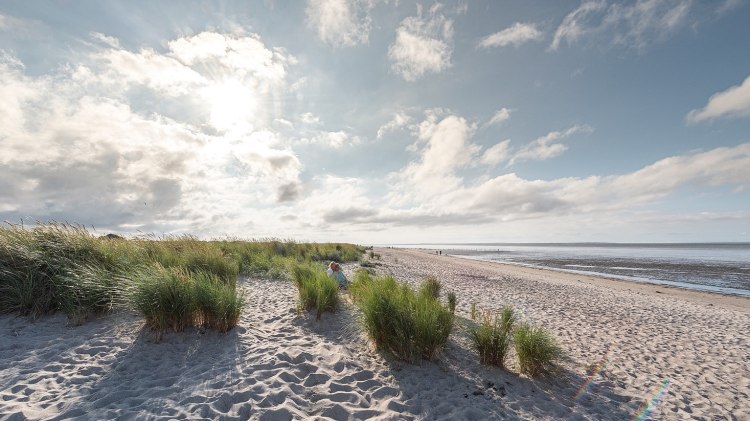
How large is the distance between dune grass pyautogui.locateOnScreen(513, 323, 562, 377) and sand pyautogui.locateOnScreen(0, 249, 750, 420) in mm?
227

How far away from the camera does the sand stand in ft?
13.5

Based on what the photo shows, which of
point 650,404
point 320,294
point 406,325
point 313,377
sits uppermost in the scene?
point 320,294

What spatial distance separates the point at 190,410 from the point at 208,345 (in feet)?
6.95

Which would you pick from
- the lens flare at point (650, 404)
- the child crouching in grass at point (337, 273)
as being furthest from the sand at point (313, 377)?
the child crouching in grass at point (337, 273)

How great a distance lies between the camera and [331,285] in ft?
27.2

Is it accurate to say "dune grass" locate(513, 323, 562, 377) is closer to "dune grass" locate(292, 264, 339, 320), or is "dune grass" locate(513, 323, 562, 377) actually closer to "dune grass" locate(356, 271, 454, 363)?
"dune grass" locate(356, 271, 454, 363)

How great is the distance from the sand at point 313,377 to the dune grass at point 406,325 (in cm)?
23

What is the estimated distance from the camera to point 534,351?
538 cm

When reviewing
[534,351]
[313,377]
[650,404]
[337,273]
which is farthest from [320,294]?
[650,404]

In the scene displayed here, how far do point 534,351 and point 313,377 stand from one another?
366 centimetres

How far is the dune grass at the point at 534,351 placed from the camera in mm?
5379

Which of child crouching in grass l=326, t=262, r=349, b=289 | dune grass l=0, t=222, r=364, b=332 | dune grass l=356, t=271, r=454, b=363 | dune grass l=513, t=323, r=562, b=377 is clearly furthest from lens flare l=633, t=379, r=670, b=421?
child crouching in grass l=326, t=262, r=349, b=289

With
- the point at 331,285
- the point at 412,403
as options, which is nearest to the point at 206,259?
the point at 331,285

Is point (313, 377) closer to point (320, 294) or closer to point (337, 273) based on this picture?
point (320, 294)
